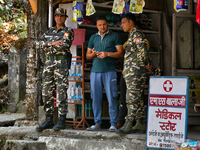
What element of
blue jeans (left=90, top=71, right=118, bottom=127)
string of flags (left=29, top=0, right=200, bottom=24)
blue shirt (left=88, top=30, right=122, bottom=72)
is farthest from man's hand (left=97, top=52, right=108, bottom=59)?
string of flags (left=29, top=0, right=200, bottom=24)

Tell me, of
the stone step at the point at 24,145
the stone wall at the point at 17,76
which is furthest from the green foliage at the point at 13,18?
the stone step at the point at 24,145

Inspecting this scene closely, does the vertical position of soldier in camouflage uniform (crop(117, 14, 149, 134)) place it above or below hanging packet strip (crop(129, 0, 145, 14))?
below

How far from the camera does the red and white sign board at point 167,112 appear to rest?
3.44 metres

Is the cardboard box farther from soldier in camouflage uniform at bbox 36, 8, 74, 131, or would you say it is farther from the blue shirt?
soldier in camouflage uniform at bbox 36, 8, 74, 131

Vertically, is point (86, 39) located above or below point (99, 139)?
above

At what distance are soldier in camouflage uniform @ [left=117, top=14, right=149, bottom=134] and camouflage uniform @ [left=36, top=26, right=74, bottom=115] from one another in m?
1.03

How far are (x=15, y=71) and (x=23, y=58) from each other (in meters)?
0.46

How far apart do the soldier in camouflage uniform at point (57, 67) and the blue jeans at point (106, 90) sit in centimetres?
49

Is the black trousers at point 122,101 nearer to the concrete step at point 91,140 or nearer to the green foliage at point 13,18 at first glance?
the concrete step at point 91,140

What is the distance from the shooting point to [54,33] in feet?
16.0

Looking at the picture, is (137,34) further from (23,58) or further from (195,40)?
(23,58)

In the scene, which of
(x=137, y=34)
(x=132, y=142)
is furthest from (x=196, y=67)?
(x=132, y=142)

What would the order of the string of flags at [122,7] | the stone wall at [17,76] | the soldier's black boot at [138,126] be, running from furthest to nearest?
the stone wall at [17,76] < the soldier's black boot at [138,126] < the string of flags at [122,7]

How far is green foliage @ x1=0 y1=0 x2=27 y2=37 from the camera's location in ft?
34.6
